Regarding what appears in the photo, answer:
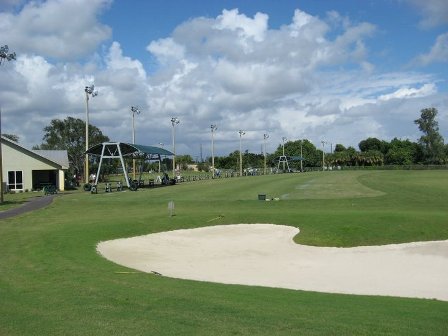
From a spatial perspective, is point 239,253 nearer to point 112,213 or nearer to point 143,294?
point 143,294

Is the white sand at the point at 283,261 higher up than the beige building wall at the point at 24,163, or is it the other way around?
the beige building wall at the point at 24,163

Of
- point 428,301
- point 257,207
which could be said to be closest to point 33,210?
point 257,207

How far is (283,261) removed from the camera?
20578 millimetres

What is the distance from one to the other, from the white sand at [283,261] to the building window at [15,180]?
43150 millimetres

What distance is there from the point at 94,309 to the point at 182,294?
8.57 ft

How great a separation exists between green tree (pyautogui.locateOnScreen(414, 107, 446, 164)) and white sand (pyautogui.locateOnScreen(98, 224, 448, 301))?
470 feet

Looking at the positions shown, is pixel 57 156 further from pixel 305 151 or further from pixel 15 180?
pixel 305 151

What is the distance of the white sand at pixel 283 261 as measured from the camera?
16.7 meters

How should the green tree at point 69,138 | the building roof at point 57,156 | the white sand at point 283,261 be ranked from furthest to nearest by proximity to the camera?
the green tree at point 69,138 < the building roof at point 57,156 < the white sand at point 283,261

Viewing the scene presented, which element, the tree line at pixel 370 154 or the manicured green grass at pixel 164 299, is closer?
the manicured green grass at pixel 164 299

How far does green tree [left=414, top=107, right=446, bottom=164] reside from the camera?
156250 mm

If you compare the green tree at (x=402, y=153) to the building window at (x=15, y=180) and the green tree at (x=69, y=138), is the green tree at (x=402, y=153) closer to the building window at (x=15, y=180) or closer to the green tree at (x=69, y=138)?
the green tree at (x=69, y=138)

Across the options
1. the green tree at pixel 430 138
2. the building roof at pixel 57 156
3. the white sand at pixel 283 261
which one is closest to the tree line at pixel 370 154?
the green tree at pixel 430 138

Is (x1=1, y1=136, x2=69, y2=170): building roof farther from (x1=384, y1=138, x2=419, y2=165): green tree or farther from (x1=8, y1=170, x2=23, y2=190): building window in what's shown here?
(x1=384, y1=138, x2=419, y2=165): green tree
